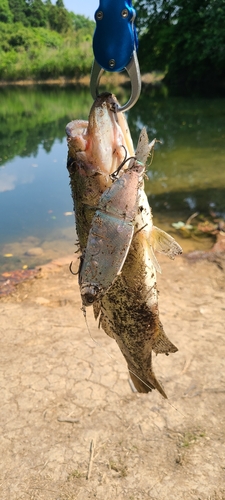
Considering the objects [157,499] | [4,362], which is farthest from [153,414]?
[4,362]

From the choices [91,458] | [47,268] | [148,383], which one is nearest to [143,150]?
[148,383]

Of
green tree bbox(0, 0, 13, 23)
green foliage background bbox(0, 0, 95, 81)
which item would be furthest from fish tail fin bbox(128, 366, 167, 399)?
green tree bbox(0, 0, 13, 23)

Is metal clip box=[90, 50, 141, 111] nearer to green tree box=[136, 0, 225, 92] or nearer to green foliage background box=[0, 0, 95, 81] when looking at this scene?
green tree box=[136, 0, 225, 92]

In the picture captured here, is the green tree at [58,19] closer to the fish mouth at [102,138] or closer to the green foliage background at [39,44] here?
the green foliage background at [39,44]

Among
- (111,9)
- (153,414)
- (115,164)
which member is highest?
(111,9)

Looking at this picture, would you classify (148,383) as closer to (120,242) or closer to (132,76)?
(120,242)

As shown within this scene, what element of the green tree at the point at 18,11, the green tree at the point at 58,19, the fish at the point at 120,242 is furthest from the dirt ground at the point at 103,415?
the green tree at the point at 58,19

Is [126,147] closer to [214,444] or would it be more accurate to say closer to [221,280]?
[214,444]
